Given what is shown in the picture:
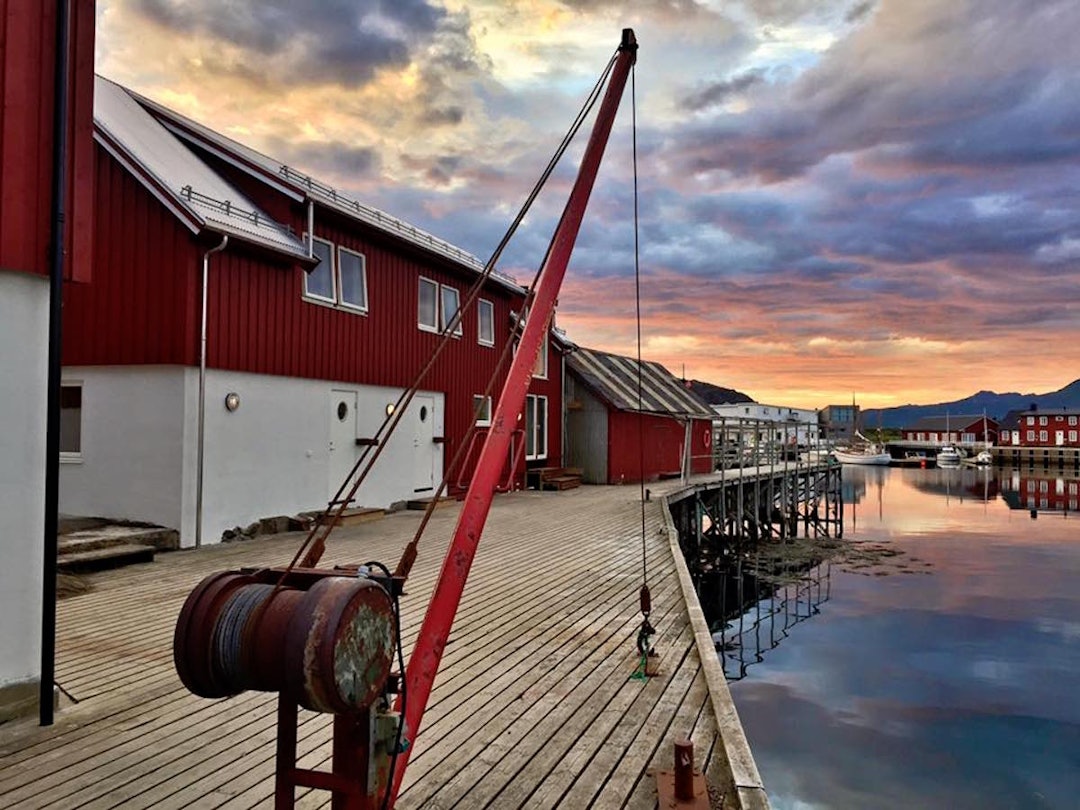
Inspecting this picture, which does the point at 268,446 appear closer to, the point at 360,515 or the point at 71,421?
the point at 360,515

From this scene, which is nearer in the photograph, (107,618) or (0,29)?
(0,29)

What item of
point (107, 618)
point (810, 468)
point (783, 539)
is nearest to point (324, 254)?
point (107, 618)

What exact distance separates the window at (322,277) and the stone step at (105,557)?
558 centimetres

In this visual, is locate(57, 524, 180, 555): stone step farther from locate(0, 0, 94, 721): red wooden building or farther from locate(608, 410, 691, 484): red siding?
locate(608, 410, 691, 484): red siding

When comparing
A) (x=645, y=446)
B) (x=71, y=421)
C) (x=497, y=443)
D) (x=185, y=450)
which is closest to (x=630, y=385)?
(x=645, y=446)

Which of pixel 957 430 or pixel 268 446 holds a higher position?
pixel 957 430

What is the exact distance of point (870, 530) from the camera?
106 feet

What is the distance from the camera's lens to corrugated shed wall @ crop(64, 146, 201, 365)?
11.0 meters

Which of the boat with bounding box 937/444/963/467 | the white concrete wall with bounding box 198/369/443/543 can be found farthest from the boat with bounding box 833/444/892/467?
the white concrete wall with bounding box 198/369/443/543

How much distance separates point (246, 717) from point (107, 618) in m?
3.32

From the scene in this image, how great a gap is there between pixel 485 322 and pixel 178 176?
1042 centimetres

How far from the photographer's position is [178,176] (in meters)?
11.9

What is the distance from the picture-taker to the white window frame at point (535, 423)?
23000 mm

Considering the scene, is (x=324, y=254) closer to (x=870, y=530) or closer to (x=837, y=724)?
(x=837, y=724)
